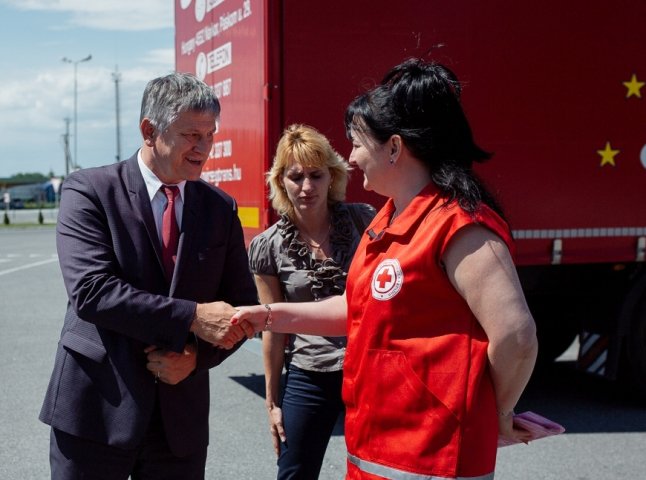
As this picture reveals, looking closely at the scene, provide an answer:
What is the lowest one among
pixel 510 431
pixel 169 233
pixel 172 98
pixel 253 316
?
pixel 510 431

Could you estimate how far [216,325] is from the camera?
2598mm

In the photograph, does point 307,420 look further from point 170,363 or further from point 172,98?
point 172,98

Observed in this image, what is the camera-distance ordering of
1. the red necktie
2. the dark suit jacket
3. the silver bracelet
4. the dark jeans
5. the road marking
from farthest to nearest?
the road marking
the dark jeans
the silver bracelet
the red necktie
the dark suit jacket

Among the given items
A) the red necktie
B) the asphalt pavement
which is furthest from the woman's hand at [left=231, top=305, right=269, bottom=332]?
the asphalt pavement

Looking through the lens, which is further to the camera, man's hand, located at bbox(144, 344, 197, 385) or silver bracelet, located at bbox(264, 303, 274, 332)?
silver bracelet, located at bbox(264, 303, 274, 332)

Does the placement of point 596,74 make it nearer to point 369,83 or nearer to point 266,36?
point 369,83

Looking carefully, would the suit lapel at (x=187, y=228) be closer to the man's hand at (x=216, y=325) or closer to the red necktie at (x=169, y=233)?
the red necktie at (x=169, y=233)

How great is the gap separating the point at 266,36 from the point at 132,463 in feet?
11.1

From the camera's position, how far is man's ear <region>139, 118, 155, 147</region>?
8.80 feet

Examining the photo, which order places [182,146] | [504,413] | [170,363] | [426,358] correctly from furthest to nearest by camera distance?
[182,146]
[170,363]
[504,413]
[426,358]

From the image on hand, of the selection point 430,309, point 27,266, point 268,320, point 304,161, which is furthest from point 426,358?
point 27,266

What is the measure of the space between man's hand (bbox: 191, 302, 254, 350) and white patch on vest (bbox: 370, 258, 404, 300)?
630 mm

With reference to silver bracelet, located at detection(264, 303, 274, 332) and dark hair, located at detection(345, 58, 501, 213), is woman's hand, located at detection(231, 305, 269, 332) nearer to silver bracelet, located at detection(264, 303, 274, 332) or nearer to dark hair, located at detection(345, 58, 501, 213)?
silver bracelet, located at detection(264, 303, 274, 332)

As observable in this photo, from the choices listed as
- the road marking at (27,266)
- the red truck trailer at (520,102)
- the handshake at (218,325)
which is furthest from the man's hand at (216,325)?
the road marking at (27,266)
